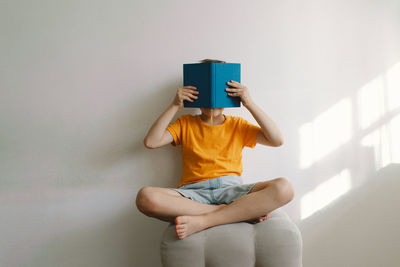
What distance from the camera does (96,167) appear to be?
1.65 m

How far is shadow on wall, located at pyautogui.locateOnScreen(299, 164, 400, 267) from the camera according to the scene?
1.72 metres

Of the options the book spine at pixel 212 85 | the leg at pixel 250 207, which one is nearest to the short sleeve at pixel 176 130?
the book spine at pixel 212 85

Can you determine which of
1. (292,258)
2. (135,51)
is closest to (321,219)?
(292,258)

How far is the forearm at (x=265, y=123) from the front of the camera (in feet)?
4.71

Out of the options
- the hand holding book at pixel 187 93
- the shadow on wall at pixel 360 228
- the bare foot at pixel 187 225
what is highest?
the hand holding book at pixel 187 93

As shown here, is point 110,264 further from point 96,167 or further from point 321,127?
point 321,127

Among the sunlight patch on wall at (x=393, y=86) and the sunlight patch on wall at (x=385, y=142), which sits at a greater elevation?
the sunlight patch on wall at (x=393, y=86)

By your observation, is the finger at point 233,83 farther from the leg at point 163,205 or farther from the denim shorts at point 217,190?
the leg at point 163,205

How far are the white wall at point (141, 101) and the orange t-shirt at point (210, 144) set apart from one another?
142 mm

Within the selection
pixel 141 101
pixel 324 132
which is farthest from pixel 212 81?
pixel 324 132

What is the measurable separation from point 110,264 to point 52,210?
40cm

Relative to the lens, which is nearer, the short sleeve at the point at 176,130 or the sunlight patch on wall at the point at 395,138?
the short sleeve at the point at 176,130

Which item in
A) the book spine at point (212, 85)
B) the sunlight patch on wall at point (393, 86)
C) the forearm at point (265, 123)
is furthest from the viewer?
the sunlight patch on wall at point (393, 86)

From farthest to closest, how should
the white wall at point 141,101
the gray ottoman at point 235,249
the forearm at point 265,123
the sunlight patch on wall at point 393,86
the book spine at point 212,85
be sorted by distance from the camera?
the sunlight patch on wall at point 393,86
the white wall at point 141,101
the forearm at point 265,123
the book spine at point 212,85
the gray ottoman at point 235,249
